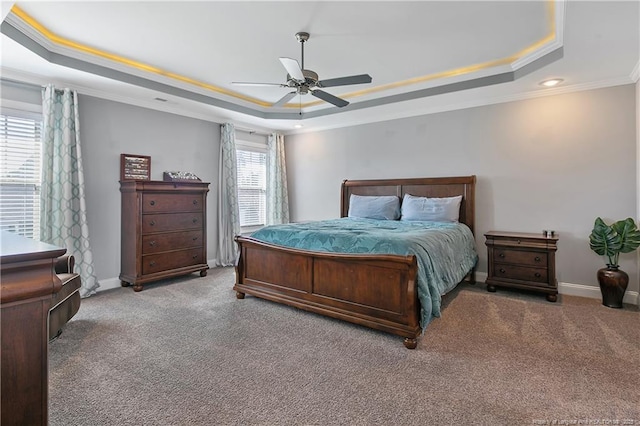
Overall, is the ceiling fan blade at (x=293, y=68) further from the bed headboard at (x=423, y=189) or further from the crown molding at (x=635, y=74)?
the crown molding at (x=635, y=74)

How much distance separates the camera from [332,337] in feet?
8.82

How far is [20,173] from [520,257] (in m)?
5.70

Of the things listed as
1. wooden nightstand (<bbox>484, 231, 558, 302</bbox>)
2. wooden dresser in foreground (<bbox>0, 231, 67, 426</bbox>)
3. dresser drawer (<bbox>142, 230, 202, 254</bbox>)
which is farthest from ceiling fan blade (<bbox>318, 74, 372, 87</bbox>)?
dresser drawer (<bbox>142, 230, 202, 254</bbox>)

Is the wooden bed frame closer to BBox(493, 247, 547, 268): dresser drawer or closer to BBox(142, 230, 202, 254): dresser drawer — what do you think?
BBox(142, 230, 202, 254): dresser drawer

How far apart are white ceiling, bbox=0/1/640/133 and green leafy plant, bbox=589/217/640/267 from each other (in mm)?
1596

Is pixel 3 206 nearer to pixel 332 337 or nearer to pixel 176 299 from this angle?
pixel 176 299

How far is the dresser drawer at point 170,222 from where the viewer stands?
4066mm

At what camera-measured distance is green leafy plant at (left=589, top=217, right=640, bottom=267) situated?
128 inches

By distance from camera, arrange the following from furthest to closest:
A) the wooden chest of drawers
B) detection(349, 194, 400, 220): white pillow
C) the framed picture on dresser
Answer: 1. detection(349, 194, 400, 220): white pillow
2. the framed picture on dresser
3. the wooden chest of drawers

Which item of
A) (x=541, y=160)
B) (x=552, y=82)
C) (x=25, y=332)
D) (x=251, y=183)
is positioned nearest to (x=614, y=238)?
(x=541, y=160)

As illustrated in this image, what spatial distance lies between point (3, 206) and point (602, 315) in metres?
6.20

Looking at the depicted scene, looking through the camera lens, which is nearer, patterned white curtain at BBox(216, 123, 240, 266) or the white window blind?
the white window blind

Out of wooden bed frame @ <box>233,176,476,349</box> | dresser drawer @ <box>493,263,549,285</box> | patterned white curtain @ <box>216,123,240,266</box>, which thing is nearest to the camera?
wooden bed frame @ <box>233,176,476,349</box>

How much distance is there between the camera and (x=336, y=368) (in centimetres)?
221
